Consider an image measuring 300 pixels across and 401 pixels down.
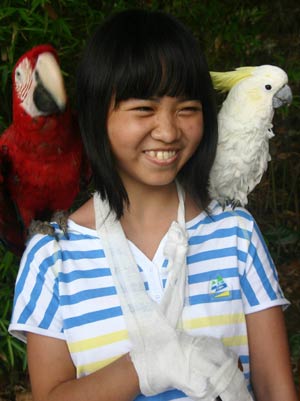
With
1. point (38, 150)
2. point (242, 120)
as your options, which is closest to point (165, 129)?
point (242, 120)

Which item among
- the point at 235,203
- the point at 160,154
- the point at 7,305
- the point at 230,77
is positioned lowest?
the point at 7,305

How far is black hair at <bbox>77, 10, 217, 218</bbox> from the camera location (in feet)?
2.60

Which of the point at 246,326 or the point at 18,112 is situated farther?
the point at 18,112

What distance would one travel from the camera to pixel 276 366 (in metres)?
0.86

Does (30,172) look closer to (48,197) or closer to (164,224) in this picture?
(48,197)

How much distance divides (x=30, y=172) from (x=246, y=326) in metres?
0.59

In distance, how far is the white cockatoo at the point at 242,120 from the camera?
1018 mm

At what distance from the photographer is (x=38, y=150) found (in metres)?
1.16

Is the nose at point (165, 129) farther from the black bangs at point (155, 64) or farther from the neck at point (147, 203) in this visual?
the neck at point (147, 203)

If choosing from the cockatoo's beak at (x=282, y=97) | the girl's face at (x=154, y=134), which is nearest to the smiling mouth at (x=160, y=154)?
the girl's face at (x=154, y=134)

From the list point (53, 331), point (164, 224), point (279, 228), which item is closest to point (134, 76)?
point (164, 224)

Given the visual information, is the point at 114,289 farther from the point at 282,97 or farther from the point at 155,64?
the point at 282,97

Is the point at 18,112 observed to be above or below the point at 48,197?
above

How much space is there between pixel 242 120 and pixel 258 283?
32cm
